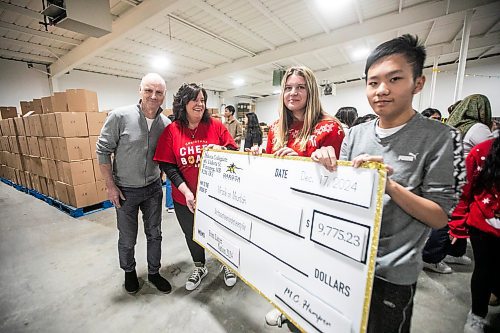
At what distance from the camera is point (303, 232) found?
85 cm

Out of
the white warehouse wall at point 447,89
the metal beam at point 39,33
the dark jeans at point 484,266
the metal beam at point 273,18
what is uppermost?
the metal beam at point 39,33

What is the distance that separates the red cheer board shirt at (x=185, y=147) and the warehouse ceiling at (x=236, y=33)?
3063 millimetres

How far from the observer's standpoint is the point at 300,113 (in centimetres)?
119

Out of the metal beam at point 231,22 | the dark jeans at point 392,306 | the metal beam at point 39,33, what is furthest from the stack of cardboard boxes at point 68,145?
the dark jeans at point 392,306

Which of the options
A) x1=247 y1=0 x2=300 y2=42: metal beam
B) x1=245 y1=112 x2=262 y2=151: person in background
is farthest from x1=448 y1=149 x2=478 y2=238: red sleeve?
x1=247 y1=0 x2=300 y2=42: metal beam

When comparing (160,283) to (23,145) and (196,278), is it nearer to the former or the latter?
(196,278)

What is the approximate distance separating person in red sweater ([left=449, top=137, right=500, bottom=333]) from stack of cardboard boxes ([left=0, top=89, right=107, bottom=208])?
4448 mm

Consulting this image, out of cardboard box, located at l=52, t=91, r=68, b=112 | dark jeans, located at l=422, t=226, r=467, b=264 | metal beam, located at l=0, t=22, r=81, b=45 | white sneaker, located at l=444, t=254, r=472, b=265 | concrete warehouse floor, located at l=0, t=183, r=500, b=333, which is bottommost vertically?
white sneaker, located at l=444, t=254, r=472, b=265

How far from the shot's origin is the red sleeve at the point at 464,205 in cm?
132

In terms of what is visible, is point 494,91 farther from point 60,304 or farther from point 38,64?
point 38,64

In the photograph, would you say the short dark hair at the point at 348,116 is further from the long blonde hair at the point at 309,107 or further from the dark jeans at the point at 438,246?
the long blonde hair at the point at 309,107

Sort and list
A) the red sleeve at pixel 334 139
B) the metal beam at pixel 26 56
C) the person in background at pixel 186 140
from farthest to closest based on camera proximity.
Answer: the metal beam at pixel 26 56 → the person in background at pixel 186 140 → the red sleeve at pixel 334 139

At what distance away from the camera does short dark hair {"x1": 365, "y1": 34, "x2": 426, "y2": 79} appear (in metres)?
0.71

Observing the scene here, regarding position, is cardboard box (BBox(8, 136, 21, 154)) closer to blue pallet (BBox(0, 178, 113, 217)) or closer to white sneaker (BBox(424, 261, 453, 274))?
blue pallet (BBox(0, 178, 113, 217))
